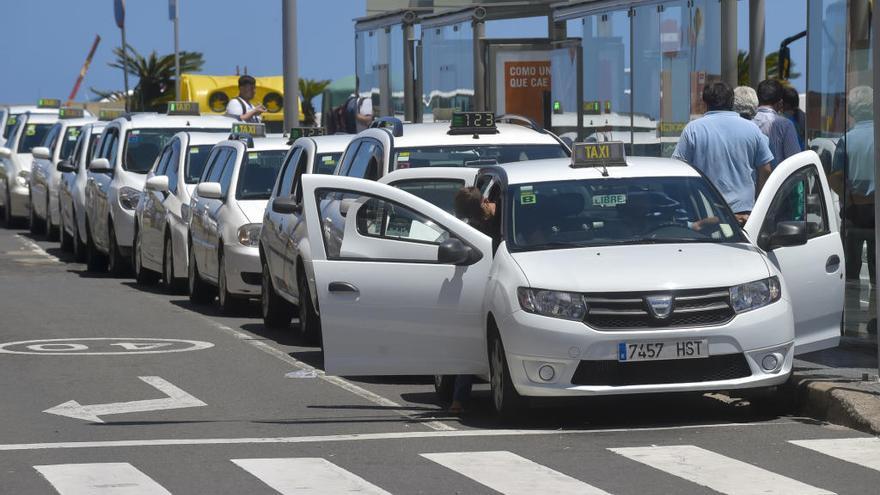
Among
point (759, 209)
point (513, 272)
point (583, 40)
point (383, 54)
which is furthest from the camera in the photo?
point (383, 54)

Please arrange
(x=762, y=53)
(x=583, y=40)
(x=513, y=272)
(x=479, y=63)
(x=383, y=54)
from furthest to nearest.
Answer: (x=383, y=54) → (x=479, y=63) → (x=583, y=40) → (x=762, y=53) → (x=513, y=272)

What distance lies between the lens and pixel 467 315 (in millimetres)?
10836

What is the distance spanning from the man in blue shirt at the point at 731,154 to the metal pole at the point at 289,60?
42.2 feet

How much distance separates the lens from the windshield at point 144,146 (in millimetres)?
23406

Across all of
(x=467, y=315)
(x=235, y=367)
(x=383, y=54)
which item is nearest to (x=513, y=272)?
(x=467, y=315)

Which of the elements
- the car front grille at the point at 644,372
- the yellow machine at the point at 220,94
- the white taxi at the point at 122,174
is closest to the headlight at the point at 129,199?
the white taxi at the point at 122,174

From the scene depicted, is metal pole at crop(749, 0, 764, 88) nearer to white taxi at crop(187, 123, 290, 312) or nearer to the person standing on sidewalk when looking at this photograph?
the person standing on sidewalk

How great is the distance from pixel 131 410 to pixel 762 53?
8.93m

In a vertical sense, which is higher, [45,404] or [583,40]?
[583,40]

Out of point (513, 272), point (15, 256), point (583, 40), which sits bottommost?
point (15, 256)

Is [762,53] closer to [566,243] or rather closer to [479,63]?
[479,63]

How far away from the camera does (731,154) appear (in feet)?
44.9

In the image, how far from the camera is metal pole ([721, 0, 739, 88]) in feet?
54.3

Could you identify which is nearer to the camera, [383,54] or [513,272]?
[513,272]
